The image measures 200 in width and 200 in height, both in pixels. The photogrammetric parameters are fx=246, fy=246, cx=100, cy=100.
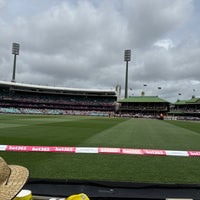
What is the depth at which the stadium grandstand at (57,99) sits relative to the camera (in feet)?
355

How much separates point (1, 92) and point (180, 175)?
4504 inches

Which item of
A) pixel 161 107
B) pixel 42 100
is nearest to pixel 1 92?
pixel 42 100

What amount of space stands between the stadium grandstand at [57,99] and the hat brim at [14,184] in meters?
102

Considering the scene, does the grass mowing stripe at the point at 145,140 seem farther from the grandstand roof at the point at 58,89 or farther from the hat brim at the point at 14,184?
the grandstand roof at the point at 58,89


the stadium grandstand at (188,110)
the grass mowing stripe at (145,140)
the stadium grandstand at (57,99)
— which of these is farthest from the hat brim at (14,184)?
the stadium grandstand at (57,99)

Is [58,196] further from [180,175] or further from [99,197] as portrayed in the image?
[180,175]

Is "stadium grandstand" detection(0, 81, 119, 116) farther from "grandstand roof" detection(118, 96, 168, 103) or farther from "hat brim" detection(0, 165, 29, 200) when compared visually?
"hat brim" detection(0, 165, 29, 200)

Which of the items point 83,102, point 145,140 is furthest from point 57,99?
point 145,140

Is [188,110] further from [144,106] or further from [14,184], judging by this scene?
[14,184]

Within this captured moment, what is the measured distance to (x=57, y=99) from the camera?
121625mm

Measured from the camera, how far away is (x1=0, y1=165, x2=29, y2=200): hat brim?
2.45 m

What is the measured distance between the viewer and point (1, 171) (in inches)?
98.0

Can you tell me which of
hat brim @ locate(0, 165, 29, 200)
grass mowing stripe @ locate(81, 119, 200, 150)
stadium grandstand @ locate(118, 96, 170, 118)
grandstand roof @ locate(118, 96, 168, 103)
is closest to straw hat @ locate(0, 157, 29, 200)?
hat brim @ locate(0, 165, 29, 200)

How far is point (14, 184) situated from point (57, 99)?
120690mm
